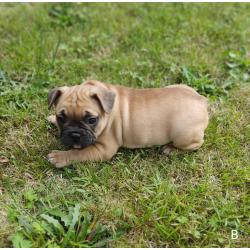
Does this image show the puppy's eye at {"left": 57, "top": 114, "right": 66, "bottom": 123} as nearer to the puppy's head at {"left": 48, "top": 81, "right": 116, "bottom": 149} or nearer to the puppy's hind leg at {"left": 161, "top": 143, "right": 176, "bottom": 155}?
the puppy's head at {"left": 48, "top": 81, "right": 116, "bottom": 149}

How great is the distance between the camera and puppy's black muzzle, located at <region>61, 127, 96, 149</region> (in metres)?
4.58

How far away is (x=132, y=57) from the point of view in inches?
272

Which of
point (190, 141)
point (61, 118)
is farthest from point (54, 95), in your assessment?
point (190, 141)

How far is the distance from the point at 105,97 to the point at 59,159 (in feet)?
3.20

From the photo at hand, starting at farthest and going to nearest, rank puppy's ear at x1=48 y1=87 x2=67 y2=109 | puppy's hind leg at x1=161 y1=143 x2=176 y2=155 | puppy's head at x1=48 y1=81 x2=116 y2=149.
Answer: puppy's hind leg at x1=161 y1=143 x2=176 y2=155, puppy's ear at x1=48 y1=87 x2=67 y2=109, puppy's head at x1=48 y1=81 x2=116 y2=149

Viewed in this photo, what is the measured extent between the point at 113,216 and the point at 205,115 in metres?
1.73

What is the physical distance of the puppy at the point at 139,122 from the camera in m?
4.82

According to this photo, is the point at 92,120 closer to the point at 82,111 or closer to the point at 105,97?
the point at 82,111

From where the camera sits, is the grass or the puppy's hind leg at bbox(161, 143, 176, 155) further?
the puppy's hind leg at bbox(161, 143, 176, 155)

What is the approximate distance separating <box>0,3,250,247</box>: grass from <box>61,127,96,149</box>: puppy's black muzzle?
355mm

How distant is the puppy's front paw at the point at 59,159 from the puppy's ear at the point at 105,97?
0.82 meters

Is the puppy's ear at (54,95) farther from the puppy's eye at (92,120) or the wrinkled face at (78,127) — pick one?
the puppy's eye at (92,120)

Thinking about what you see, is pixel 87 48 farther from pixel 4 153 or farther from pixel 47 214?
pixel 47 214

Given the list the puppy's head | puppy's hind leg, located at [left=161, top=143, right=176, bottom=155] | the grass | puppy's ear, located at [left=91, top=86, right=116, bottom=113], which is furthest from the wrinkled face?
puppy's hind leg, located at [left=161, top=143, right=176, bottom=155]
